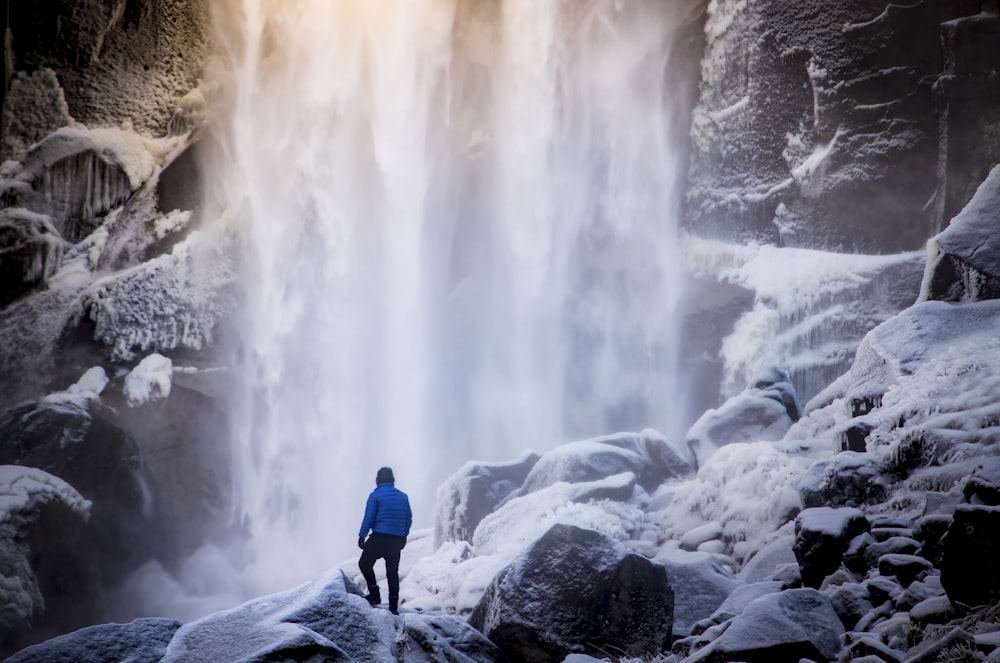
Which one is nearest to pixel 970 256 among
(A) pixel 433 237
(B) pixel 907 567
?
(B) pixel 907 567

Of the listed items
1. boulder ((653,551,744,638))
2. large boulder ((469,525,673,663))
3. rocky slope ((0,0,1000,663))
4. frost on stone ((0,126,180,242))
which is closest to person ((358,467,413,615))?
rocky slope ((0,0,1000,663))

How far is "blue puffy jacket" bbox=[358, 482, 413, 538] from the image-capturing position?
7355 millimetres

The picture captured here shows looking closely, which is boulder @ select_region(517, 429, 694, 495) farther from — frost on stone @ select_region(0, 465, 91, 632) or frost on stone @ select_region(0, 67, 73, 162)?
frost on stone @ select_region(0, 67, 73, 162)

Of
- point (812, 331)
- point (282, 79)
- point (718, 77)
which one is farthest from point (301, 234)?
point (812, 331)

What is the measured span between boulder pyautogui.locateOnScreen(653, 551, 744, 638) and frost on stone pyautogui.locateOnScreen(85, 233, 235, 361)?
50.6ft

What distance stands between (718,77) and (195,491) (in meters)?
19.1

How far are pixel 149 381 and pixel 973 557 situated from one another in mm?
18156

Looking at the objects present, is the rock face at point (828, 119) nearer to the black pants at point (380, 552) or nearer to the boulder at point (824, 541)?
the boulder at point (824, 541)

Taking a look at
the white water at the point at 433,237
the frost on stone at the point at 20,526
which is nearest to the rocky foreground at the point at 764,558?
the frost on stone at the point at 20,526

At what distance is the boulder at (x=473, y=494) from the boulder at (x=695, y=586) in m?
7.02

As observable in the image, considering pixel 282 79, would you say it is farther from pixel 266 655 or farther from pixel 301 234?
pixel 266 655

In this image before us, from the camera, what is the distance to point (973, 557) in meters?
5.08

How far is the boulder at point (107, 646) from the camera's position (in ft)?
18.8

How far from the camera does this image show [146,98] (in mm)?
19969
